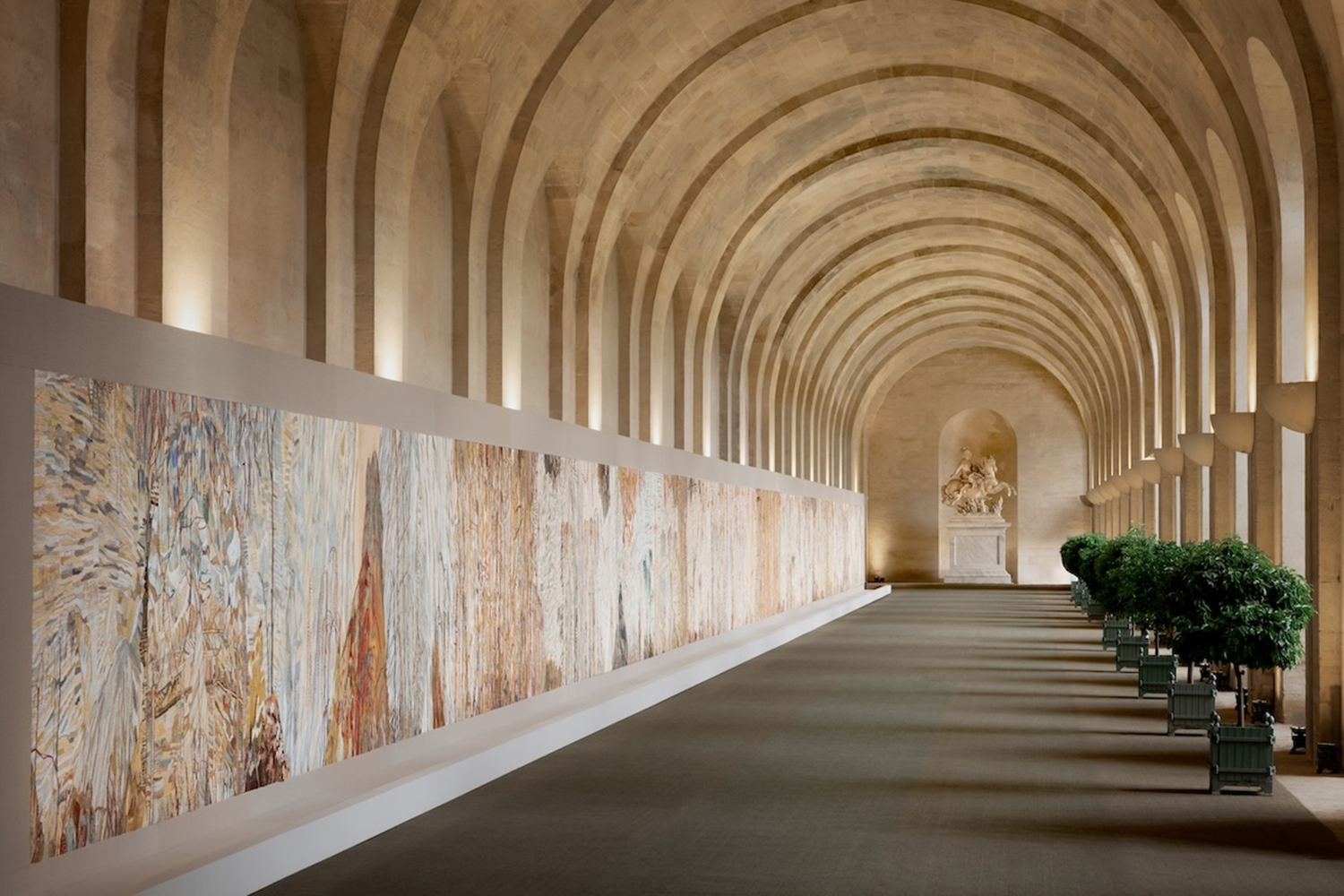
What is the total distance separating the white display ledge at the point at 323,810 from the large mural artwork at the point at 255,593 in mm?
130

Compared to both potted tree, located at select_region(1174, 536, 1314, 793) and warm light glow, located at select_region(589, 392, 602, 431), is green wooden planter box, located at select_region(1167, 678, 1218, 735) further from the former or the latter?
warm light glow, located at select_region(589, 392, 602, 431)

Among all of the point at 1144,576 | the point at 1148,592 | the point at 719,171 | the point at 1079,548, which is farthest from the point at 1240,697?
the point at 1079,548

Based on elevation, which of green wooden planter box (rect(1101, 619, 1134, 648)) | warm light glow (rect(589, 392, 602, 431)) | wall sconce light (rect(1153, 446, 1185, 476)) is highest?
warm light glow (rect(589, 392, 602, 431))

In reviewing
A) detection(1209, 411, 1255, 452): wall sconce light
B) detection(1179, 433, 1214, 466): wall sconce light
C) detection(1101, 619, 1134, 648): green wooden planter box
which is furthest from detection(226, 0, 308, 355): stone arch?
detection(1101, 619, 1134, 648): green wooden planter box

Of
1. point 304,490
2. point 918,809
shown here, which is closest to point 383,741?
point 304,490

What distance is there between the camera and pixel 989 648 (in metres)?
25.7

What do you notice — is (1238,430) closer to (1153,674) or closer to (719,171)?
(1153,674)

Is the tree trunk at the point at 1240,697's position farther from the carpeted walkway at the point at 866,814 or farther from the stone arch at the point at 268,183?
the stone arch at the point at 268,183

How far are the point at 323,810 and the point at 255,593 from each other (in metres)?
1.49

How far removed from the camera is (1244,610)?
11.7m

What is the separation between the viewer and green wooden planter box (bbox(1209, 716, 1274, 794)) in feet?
36.9

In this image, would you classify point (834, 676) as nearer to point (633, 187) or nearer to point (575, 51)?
point (633, 187)

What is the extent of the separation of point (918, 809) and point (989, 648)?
15.4 m

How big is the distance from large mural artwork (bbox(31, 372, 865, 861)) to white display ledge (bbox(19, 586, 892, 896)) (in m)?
0.13
